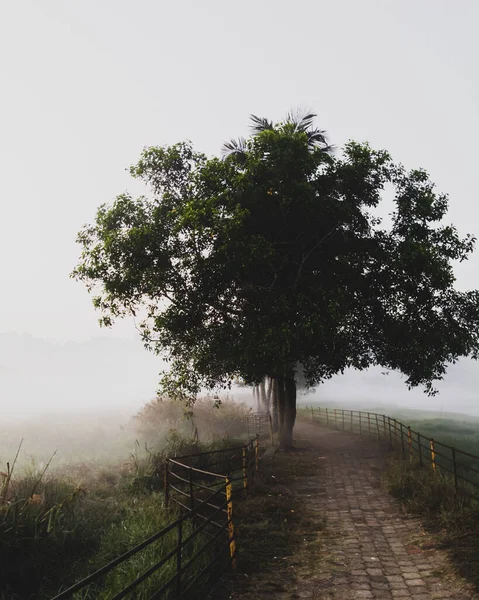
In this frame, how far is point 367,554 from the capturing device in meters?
8.04

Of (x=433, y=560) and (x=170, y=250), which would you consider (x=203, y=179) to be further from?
(x=433, y=560)

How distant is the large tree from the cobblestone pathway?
469 centimetres

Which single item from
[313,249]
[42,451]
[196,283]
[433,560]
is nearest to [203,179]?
[196,283]

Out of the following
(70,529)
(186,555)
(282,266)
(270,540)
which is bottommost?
(70,529)

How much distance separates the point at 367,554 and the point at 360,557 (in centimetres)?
22

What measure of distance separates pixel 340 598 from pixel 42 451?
28.5m

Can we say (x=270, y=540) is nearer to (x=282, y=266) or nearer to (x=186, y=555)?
(x=186, y=555)

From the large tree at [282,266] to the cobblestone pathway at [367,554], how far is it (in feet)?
15.4

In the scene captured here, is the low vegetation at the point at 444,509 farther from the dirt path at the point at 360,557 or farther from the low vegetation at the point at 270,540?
the low vegetation at the point at 270,540

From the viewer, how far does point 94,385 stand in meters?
186

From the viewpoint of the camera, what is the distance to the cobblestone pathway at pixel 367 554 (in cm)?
656

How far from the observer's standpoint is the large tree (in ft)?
52.7

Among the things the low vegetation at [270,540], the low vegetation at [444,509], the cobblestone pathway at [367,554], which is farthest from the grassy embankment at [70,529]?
the low vegetation at [444,509]

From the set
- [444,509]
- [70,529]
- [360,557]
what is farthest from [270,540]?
[70,529]
